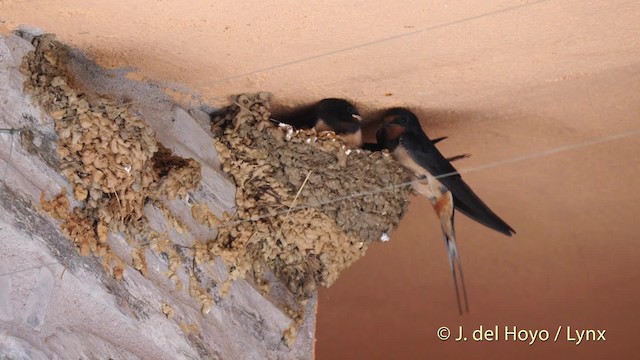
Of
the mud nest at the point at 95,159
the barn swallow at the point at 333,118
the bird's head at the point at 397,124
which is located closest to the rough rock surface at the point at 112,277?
the mud nest at the point at 95,159

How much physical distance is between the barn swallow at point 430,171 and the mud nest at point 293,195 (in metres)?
0.13

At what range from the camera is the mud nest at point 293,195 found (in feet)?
10.7

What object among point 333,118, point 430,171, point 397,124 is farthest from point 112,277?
point 430,171

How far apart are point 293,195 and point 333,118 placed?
0.91ft

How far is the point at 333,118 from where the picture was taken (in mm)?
3297

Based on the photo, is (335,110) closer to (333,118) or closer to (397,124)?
(333,118)

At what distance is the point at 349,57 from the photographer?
3.02 m

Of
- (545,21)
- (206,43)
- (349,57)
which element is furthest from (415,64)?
(206,43)

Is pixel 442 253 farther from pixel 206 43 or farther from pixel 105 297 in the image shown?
pixel 105 297

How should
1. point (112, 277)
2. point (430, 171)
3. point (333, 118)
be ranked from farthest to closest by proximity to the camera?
1. point (430, 171)
2. point (333, 118)
3. point (112, 277)

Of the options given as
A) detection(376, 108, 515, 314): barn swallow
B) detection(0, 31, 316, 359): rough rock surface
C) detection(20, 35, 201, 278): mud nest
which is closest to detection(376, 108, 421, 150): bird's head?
detection(376, 108, 515, 314): barn swallow

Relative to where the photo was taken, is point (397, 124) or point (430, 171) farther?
point (430, 171)

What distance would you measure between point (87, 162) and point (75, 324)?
46cm

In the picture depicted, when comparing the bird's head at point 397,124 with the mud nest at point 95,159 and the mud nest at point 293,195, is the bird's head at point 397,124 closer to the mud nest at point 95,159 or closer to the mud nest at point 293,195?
the mud nest at point 293,195
